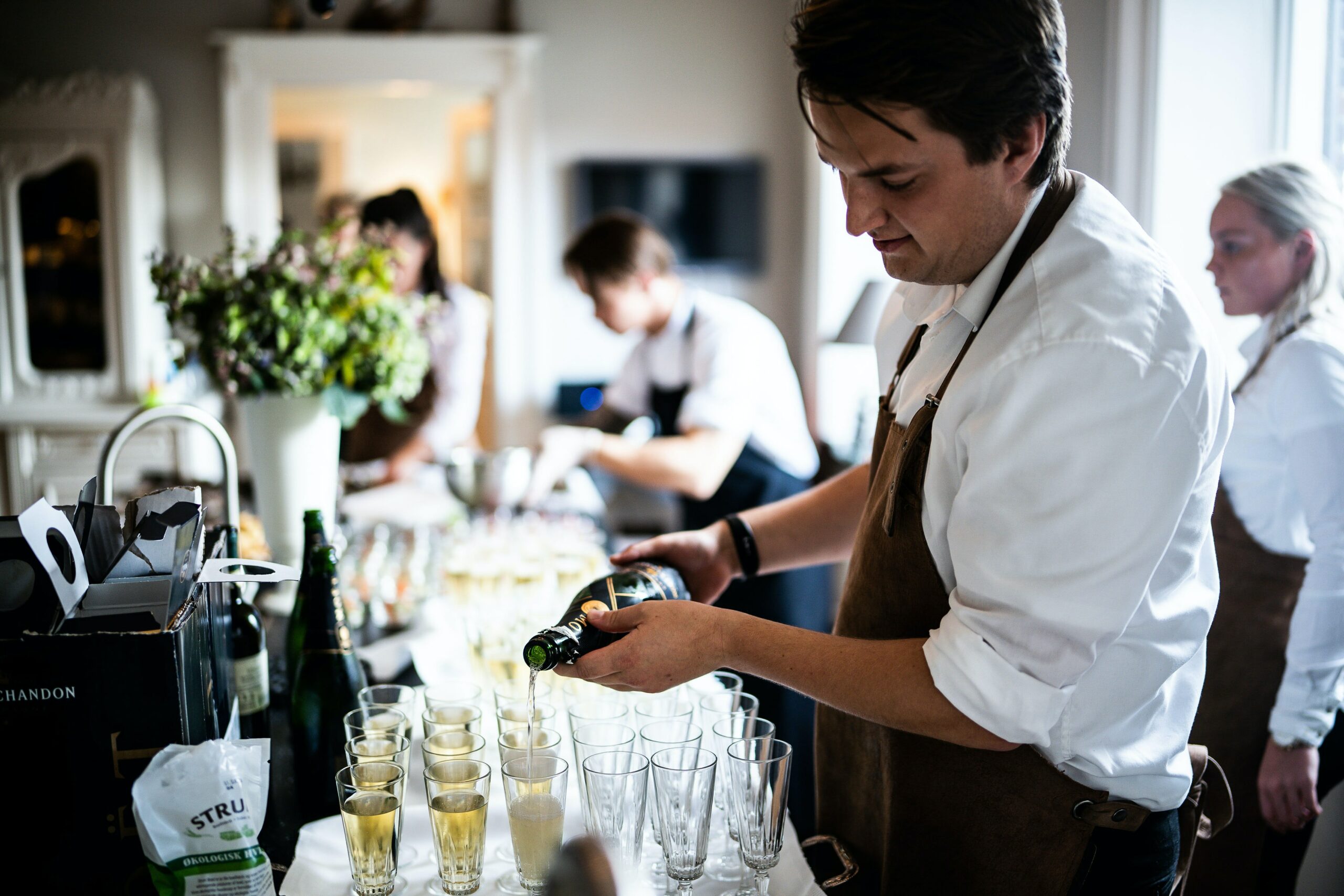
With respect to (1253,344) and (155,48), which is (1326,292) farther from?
(155,48)

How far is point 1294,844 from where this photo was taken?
67.2 inches

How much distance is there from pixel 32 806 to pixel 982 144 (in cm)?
102

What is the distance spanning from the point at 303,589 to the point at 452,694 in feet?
1.00

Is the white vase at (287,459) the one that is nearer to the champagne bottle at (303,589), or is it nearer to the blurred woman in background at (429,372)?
the champagne bottle at (303,589)

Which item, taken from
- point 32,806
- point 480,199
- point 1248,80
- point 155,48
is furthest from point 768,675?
point 480,199

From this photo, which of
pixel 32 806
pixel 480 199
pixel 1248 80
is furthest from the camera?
pixel 480 199

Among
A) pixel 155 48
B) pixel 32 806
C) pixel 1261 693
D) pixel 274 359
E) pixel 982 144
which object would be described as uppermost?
pixel 155 48

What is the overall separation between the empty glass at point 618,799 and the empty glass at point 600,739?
24 millimetres

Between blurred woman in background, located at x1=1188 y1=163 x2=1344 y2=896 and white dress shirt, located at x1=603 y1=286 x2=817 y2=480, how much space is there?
3.59 feet

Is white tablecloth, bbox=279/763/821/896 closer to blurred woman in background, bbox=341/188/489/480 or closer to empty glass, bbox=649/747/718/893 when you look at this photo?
empty glass, bbox=649/747/718/893

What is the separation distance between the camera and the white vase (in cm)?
196

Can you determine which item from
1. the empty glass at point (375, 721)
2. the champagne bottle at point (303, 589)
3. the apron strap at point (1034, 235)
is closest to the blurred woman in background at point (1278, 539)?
the apron strap at point (1034, 235)

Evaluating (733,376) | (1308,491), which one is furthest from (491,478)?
(1308,491)

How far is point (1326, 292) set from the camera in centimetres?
165
